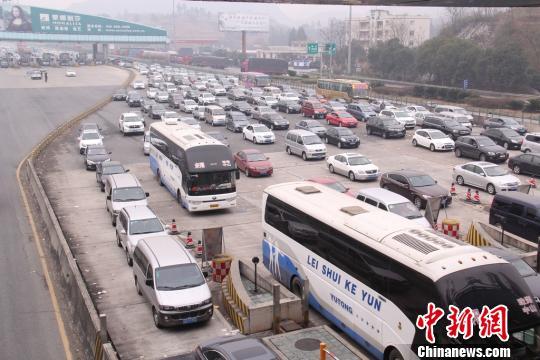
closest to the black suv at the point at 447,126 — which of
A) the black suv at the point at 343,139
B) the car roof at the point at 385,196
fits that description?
the black suv at the point at 343,139

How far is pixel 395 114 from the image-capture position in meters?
49.8

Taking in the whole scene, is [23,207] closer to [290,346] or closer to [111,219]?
[111,219]

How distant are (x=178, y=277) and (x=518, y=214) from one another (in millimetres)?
12358

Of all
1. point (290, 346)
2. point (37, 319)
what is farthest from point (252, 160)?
point (290, 346)

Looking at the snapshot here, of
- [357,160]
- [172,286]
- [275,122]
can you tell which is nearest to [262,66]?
[275,122]

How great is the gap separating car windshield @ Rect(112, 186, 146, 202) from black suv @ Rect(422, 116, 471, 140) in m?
26.7

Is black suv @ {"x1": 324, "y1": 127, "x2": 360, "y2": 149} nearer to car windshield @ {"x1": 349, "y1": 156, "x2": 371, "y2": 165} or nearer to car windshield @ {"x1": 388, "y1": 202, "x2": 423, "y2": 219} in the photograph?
car windshield @ {"x1": 349, "y1": 156, "x2": 371, "y2": 165}

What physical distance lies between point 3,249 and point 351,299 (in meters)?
14.3

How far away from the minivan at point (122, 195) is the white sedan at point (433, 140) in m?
22.1

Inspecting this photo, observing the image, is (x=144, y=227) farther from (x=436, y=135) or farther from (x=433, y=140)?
(x=436, y=135)

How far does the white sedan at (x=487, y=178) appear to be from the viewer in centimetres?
2770

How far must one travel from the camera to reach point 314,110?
53.9m

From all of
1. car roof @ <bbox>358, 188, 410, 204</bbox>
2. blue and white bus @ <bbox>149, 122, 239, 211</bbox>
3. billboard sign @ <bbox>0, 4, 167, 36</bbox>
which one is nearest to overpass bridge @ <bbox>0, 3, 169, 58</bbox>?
billboard sign @ <bbox>0, 4, 167, 36</bbox>

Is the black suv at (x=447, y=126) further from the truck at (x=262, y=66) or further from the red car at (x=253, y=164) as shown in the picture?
the truck at (x=262, y=66)
